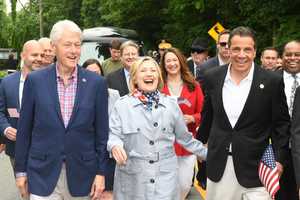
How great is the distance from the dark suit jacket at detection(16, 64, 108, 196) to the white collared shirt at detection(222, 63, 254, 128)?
1.10m

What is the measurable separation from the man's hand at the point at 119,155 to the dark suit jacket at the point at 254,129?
3.12 feet

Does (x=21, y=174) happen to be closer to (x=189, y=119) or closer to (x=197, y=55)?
(x=189, y=119)

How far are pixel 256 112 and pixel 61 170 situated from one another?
1.69 m

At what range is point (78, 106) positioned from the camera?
4738mm

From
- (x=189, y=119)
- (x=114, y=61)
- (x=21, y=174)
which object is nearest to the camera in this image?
(x=21, y=174)

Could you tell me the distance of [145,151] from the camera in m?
5.18

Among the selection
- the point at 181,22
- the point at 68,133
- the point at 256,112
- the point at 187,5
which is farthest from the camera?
the point at 181,22

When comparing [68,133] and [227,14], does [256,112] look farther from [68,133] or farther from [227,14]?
[227,14]

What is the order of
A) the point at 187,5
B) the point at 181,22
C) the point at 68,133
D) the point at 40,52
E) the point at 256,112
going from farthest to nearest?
the point at 181,22 → the point at 187,5 → the point at 40,52 → the point at 256,112 → the point at 68,133

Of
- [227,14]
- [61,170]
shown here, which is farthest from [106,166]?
[227,14]

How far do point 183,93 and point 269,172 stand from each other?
2395mm

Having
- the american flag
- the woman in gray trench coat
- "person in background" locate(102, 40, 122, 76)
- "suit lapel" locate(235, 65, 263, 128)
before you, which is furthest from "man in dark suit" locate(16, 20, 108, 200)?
"person in background" locate(102, 40, 122, 76)

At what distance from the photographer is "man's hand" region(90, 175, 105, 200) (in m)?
4.85

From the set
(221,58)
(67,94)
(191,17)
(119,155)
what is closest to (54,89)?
(67,94)
